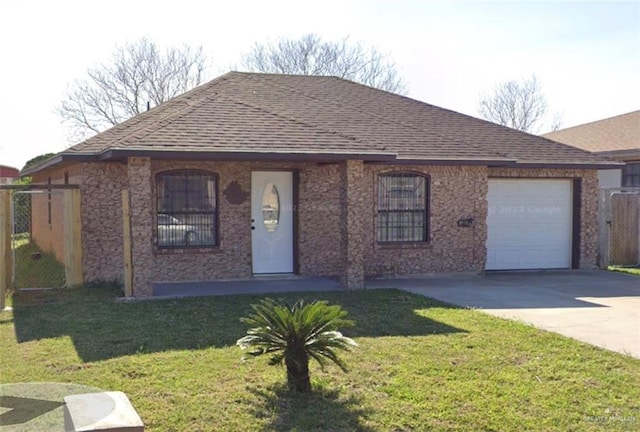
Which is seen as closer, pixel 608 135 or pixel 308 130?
pixel 308 130

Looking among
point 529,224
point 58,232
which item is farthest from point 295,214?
point 58,232

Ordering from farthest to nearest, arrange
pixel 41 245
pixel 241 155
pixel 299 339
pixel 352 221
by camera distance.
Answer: pixel 41 245
pixel 352 221
pixel 241 155
pixel 299 339

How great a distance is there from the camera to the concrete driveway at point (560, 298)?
867 centimetres

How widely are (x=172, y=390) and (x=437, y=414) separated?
8.12 feet

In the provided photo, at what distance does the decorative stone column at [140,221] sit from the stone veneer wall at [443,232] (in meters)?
4.92

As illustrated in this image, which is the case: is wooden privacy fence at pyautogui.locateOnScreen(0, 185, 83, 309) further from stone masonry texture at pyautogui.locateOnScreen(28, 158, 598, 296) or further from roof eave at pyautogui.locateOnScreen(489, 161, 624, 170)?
roof eave at pyautogui.locateOnScreen(489, 161, 624, 170)

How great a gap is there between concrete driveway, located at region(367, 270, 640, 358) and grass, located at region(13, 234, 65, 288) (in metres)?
6.76

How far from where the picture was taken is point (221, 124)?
492 inches

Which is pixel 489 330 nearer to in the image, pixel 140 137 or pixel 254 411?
pixel 254 411

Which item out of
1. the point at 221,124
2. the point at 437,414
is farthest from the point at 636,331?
the point at 221,124

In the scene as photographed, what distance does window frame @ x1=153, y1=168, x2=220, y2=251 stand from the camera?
12867mm

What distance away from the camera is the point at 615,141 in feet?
67.7

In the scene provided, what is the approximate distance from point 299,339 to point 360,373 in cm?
106

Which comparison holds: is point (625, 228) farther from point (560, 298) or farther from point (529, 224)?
point (560, 298)
